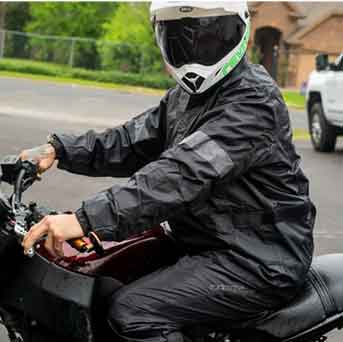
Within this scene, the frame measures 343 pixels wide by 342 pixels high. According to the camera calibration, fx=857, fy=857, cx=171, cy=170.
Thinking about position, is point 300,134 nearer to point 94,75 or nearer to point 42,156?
point 42,156

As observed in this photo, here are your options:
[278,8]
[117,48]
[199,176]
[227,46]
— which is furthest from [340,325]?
[278,8]

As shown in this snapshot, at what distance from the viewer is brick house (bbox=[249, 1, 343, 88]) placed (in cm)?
6034

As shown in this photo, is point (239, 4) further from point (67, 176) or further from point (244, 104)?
point (67, 176)

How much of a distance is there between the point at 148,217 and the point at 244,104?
55cm

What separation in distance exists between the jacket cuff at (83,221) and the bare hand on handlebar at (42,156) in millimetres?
568

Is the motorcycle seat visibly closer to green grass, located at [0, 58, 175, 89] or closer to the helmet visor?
the helmet visor

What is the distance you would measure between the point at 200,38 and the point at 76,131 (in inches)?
504

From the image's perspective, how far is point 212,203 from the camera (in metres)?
3.05

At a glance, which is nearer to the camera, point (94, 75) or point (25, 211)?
point (25, 211)

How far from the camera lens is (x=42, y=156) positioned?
11.3 feet

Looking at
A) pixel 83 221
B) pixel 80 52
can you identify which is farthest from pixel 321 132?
pixel 80 52

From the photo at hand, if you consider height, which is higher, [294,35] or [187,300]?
[187,300]

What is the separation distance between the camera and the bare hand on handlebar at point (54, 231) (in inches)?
107

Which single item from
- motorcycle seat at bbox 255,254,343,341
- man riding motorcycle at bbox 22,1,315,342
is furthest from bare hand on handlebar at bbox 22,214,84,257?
motorcycle seat at bbox 255,254,343,341
